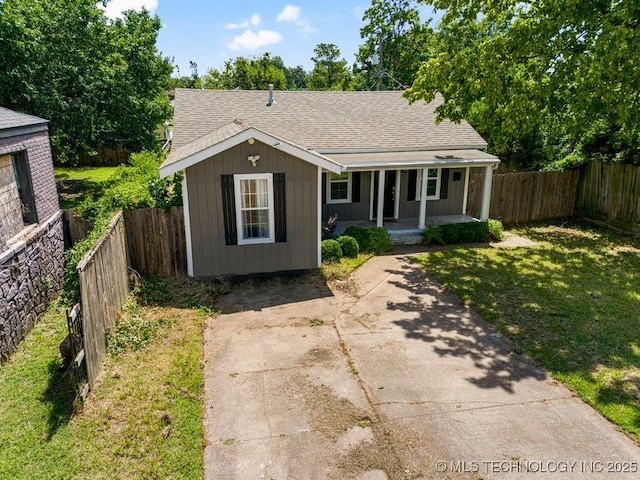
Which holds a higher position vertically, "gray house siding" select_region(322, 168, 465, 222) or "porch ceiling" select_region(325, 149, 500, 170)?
"porch ceiling" select_region(325, 149, 500, 170)

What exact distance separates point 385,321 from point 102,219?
6319 millimetres

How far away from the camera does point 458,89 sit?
12531 millimetres

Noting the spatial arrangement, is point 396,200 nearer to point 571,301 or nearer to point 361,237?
point 361,237

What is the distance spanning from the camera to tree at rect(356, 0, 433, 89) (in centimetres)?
3553

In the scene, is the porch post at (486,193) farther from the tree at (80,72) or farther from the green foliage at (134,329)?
the tree at (80,72)

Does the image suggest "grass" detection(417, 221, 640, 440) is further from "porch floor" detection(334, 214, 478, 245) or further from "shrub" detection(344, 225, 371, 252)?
"shrub" detection(344, 225, 371, 252)

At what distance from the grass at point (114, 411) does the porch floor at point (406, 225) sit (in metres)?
7.24

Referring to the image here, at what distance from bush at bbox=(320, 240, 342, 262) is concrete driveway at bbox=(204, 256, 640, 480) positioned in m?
2.52

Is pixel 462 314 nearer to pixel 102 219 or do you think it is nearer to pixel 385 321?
pixel 385 321

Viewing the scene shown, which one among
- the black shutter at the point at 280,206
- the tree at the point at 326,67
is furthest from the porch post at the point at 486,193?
the tree at the point at 326,67

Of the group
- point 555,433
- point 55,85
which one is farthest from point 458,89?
point 55,85

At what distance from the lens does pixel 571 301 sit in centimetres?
973

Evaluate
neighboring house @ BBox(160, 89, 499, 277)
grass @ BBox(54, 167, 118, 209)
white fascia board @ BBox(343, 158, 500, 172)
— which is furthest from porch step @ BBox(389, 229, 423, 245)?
grass @ BBox(54, 167, 118, 209)

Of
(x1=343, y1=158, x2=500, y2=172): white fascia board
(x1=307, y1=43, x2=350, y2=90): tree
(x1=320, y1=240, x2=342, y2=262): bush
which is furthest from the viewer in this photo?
(x1=307, y1=43, x2=350, y2=90): tree
